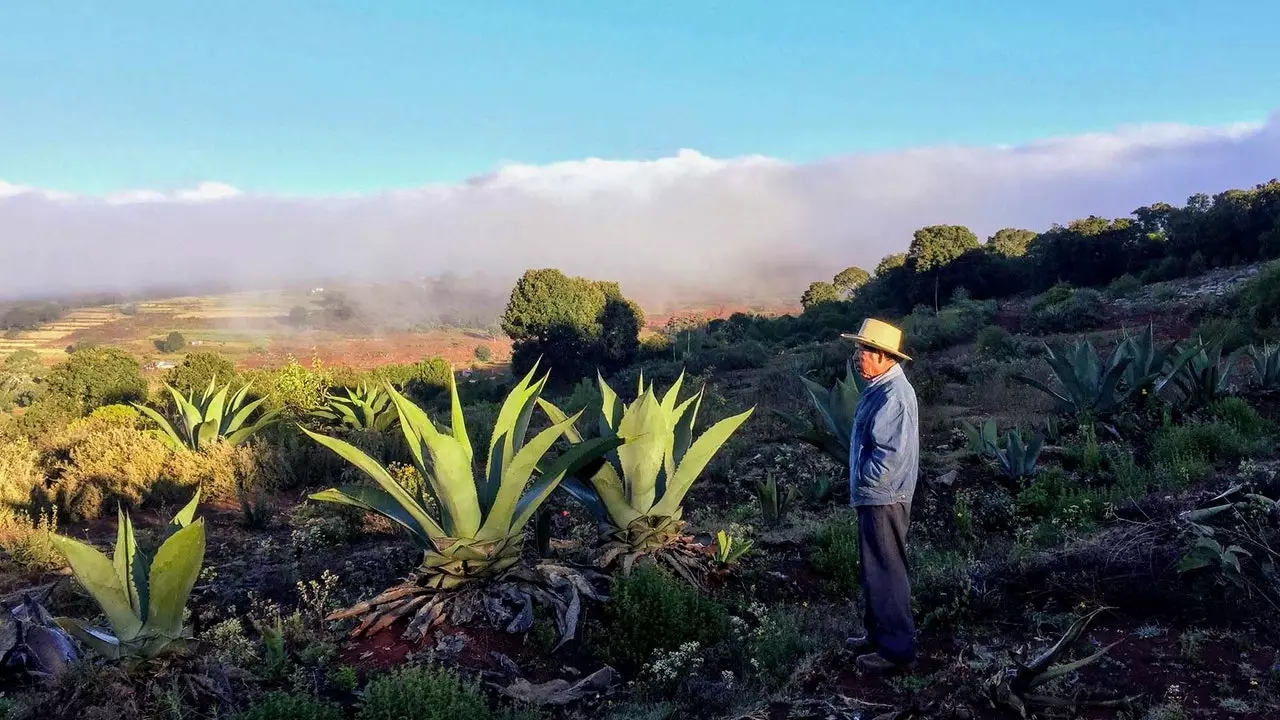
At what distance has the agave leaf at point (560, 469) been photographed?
12.8ft

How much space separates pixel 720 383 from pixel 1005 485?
11780 millimetres

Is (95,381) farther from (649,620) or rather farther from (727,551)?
(649,620)

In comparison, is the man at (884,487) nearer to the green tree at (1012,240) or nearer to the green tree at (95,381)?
the green tree at (95,381)

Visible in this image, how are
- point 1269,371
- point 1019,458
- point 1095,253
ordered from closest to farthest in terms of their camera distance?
point 1019,458
point 1269,371
point 1095,253

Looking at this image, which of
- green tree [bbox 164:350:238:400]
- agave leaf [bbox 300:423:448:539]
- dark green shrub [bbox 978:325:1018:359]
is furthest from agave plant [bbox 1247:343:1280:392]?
green tree [bbox 164:350:238:400]

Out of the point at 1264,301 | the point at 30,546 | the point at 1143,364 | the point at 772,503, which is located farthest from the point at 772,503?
the point at 1264,301

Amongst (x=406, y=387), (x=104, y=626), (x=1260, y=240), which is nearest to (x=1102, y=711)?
(x=104, y=626)

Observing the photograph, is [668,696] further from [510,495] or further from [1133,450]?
[1133,450]

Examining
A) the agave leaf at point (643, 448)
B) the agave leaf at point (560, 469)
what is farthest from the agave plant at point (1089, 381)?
the agave leaf at point (560, 469)

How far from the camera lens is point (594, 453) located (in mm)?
3908

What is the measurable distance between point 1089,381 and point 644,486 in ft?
21.1

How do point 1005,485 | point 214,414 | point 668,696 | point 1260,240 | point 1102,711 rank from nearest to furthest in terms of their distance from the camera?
point 1102,711 → point 668,696 → point 1005,485 → point 214,414 → point 1260,240

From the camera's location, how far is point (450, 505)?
387 centimetres

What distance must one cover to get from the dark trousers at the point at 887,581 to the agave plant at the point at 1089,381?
18.5 feet
